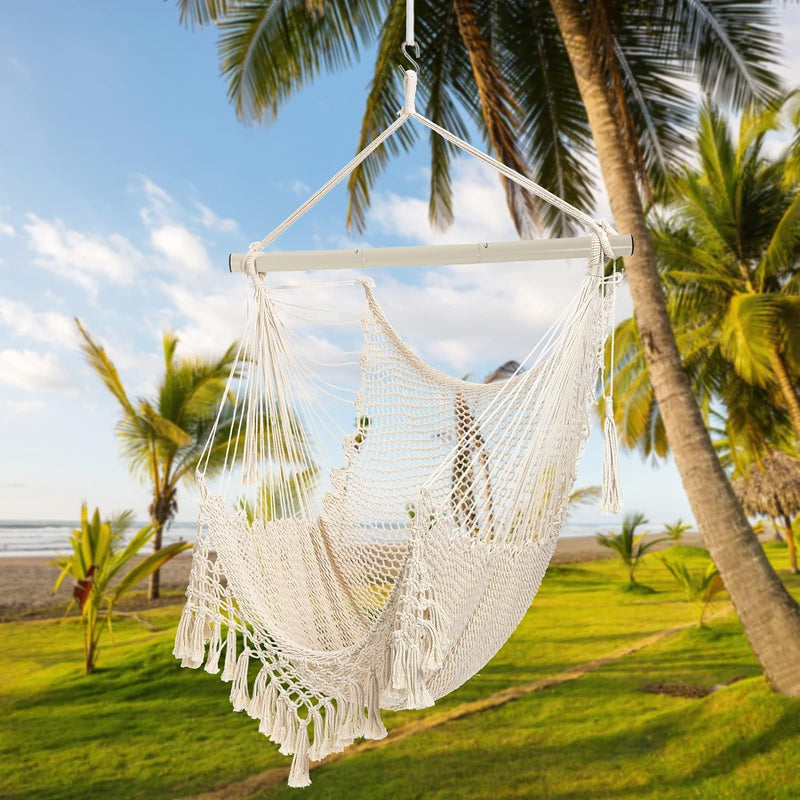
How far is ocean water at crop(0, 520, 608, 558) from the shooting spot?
965cm

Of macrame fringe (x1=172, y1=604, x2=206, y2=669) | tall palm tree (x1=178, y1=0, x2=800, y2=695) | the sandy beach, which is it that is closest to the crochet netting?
macrame fringe (x1=172, y1=604, x2=206, y2=669)

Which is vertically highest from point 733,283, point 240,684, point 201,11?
point 201,11

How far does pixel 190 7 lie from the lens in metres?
2.83

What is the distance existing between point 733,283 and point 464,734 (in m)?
3.87

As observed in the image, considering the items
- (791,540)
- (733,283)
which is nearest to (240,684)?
(733,283)

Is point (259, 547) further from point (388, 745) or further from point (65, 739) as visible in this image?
point (65, 739)

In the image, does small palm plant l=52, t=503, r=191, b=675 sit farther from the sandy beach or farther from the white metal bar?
the white metal bar

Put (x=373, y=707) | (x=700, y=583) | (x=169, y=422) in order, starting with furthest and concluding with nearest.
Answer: (x=169, y=422)
(x=700, y=583)
(x=373, y=707)

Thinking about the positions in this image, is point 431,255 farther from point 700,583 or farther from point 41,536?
point 41,536

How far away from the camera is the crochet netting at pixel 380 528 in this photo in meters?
0.95

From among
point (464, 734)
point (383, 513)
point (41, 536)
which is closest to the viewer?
point (383, 513)

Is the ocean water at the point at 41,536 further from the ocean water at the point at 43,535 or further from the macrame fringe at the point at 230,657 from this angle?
the macrame fringe at the point at 230,657

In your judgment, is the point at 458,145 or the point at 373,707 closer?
the point at 373,707

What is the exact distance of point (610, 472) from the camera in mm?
1142
